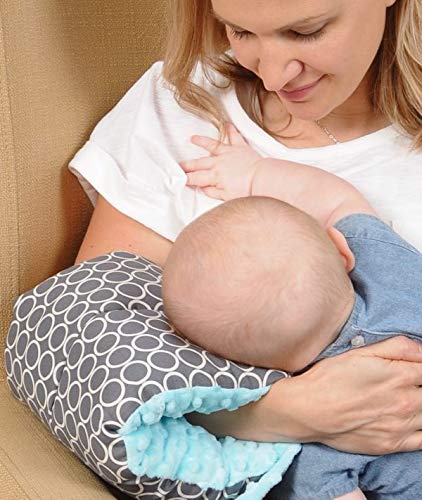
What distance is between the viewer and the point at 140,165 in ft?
5.53

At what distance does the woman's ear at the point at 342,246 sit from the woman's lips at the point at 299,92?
9.0 inches

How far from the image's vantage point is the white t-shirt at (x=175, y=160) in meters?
1.58

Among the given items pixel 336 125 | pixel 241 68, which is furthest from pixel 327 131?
pixel 241 68

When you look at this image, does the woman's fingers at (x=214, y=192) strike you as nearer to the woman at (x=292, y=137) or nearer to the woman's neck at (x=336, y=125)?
the woman at (x=292, y=137)

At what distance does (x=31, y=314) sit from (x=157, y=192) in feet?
1.06

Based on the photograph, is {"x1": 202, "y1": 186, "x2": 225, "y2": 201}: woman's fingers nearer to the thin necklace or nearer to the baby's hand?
the baby's hand

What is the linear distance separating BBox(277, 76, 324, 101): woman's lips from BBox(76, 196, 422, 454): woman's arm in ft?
1.30

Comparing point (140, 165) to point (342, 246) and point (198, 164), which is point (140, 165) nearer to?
point (198, 164)

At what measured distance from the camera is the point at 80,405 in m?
1.32

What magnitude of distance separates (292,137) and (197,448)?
0.62 meters

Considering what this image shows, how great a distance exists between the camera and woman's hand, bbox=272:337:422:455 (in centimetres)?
133

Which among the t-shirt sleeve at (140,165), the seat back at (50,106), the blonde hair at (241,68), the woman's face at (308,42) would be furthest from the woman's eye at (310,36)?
the seat back at (50,106)

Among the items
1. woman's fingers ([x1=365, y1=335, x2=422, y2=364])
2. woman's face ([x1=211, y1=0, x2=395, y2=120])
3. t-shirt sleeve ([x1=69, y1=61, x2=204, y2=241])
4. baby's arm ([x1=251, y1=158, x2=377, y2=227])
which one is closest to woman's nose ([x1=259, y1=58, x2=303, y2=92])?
woman's face ([x1=211, y1=0, x2=395, y2=120])

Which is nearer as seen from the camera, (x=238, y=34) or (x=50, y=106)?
(x=238, y=34)
